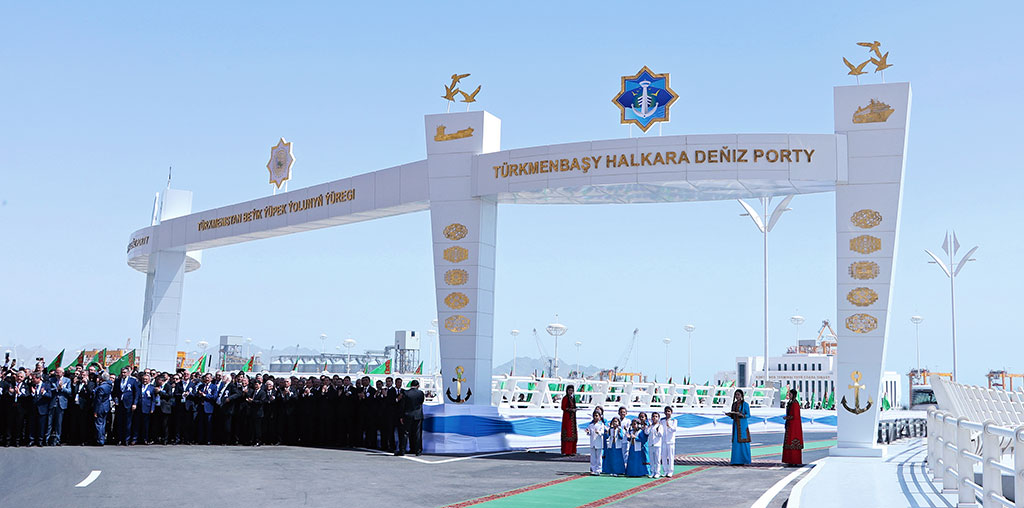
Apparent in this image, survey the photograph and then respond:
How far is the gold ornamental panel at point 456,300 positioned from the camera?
2202cm

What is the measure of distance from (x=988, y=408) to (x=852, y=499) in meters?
6.09

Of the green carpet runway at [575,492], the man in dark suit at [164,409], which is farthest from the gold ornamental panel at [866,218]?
the man in dark suit at [164,409]

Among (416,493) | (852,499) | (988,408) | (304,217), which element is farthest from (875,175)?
(304,217)

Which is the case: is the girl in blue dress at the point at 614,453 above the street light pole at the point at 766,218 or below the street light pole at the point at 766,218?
below

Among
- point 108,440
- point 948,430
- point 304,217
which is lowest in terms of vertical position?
point 108,440

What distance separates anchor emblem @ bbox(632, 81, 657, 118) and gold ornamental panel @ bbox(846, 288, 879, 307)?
5997mm

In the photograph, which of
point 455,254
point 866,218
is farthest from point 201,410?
point 866,218

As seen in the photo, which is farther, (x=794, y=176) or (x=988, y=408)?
(x=794, y=176)

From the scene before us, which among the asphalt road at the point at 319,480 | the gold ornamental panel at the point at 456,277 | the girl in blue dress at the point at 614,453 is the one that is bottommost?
the asphalt road at the point at 319,480

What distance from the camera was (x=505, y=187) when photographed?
2152 cm

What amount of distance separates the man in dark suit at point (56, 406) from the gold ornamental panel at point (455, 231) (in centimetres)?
892

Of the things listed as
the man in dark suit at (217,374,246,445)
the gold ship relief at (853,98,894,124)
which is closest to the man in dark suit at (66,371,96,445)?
the man in dark suit at (217,374,246,445)

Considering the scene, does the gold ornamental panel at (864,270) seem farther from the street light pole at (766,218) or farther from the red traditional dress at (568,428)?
the street light pole at (766,218)

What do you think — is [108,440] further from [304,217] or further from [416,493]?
[416,493]
